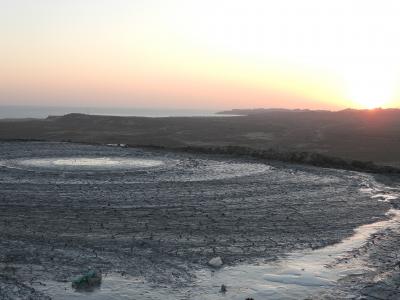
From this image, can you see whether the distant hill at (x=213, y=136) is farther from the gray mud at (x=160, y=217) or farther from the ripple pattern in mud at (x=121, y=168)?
the gray mud at (x=160, y=217)

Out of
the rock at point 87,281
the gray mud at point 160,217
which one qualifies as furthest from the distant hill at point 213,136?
the rock at point 87,281

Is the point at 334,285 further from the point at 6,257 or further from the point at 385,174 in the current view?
the point at 385,174

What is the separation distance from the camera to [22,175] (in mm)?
25906

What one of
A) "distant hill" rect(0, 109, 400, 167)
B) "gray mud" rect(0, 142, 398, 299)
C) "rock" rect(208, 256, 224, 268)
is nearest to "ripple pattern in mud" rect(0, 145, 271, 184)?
"gray mud" rect(0, 142, 398, 299)

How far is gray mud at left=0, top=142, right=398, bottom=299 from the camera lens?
40.5ft

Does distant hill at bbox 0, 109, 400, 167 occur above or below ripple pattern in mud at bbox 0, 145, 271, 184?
above

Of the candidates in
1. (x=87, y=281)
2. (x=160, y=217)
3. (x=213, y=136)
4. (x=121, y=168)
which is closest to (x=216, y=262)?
(x=87, y=281)

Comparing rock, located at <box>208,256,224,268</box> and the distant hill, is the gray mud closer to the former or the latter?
rock, located at <box>208,256,224,268</box>

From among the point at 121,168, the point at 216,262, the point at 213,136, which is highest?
the point at 213,136

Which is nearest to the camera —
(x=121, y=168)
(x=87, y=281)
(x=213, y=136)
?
(x=87, y=281)

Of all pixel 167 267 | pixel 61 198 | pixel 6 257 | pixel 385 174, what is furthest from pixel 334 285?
pixel 385 174

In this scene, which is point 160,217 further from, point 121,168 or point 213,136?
point 213,136

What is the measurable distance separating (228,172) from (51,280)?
1855cm

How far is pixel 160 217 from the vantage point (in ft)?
58.2
